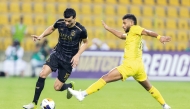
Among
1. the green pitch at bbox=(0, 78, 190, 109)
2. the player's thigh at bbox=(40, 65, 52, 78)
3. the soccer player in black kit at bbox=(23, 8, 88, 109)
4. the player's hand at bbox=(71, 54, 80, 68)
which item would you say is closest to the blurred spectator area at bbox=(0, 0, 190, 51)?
the green pitch at bbox=(0, 78, 190, 109)

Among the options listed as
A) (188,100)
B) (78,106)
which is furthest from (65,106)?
(188,100)

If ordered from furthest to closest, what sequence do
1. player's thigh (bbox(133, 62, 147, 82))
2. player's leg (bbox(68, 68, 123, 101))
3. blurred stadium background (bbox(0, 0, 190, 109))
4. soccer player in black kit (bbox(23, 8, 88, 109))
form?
blurred stadium background (bbox(0, 0, 190, 109)), soccer player in black kit (bbox(23, 8, 88, 109)), player's thigh (bbox(133, 62, 147, 82)), player's leg (bbox(68, 68, 123, 101))

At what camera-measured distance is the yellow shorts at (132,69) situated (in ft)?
33.1

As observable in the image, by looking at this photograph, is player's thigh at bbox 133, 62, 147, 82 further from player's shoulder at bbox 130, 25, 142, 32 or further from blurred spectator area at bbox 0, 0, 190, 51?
blurred spectator area at bbox 0, 0, 190, 51

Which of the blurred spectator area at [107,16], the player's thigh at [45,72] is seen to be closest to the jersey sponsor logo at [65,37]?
the player's thigh at [45,72]

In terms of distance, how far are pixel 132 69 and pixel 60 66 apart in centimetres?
162

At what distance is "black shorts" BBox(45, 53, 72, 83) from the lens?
415 inches

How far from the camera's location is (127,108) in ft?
36.8

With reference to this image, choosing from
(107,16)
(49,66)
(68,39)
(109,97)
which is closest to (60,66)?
(49,66)

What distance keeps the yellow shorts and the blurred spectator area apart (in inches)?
493

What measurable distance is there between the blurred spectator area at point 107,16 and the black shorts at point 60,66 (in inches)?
463

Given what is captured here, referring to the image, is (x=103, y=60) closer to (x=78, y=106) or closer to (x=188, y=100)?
(x=188, y=100)

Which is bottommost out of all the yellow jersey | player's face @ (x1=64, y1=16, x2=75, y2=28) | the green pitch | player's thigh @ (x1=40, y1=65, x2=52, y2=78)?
the green pitch

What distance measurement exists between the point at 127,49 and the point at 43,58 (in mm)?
11245
